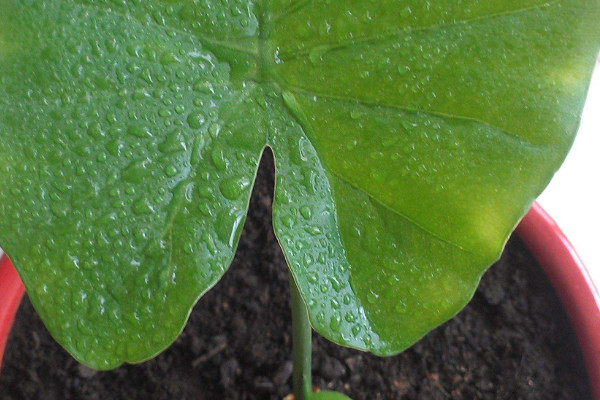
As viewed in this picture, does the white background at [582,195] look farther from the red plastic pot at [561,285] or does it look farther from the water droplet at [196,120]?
the water droplet at [196,120]

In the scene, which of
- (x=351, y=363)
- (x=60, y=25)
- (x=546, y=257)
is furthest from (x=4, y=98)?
(x=546, y=257)

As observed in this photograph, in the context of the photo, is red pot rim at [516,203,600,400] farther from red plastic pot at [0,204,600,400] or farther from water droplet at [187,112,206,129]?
water droplet at [187,112,206,129]

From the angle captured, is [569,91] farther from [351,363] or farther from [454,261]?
[351,363]

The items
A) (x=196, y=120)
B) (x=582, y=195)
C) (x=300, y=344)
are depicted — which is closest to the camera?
(x=196, y=120)

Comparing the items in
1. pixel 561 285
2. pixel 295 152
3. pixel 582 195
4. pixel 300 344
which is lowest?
pixel 582 195

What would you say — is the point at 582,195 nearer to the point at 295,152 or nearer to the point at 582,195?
the point at 582,195

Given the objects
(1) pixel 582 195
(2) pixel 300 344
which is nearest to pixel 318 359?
(2) pixel 300 344

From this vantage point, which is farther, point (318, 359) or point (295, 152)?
point (318, 359)
